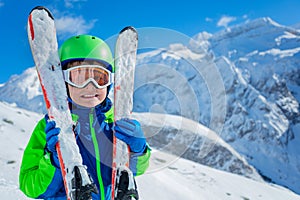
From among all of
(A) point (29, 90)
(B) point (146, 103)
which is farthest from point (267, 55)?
(A) point (29, 90)

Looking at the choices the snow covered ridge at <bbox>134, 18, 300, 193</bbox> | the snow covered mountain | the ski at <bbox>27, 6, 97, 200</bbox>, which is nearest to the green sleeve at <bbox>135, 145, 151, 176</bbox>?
the ski at <bbox>27, 6, 97, 200</bbox>

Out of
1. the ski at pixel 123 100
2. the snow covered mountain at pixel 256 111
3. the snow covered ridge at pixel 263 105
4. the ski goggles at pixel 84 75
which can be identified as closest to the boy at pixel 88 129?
the ski goggles at pixel 84 75

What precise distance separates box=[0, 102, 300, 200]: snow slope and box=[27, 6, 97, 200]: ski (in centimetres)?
270

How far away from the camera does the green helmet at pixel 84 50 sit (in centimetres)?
286

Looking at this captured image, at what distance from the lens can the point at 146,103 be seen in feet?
524

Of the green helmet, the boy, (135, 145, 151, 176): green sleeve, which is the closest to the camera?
the boy

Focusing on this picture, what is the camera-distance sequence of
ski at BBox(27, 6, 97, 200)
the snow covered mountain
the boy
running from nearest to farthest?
ski at BBox(27, 6, 97, 200) < the boy < the snow covered mountain

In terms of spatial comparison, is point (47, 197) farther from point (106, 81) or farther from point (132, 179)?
point (106, 81)

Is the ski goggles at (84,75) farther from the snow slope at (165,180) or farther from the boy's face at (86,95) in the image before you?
the snow slope at (165,180)

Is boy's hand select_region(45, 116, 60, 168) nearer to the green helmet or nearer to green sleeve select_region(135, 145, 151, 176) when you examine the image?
the green helmet

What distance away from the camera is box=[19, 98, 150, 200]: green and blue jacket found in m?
2.65

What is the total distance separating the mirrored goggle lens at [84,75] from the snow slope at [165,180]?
282cm

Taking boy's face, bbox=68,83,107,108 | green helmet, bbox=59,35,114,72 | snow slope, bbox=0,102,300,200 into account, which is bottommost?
snow slope, bbox=0,102,300,200

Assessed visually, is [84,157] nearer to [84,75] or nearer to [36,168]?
[36,168]
